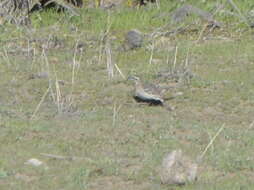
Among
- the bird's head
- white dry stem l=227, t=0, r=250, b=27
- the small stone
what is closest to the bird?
the bird's head

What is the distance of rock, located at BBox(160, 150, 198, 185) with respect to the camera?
17.7 feet

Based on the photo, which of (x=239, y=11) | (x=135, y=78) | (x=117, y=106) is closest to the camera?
(x=117, y=106)

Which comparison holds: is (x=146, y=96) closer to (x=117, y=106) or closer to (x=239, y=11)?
(x=117, y=106)

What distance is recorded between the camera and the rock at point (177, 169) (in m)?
5.38

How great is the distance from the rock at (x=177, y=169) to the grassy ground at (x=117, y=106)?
0.06m

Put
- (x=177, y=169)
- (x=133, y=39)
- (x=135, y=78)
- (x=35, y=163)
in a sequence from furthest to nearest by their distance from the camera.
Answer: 1. (x=133, y=39)
2. (x=135, y=78)
3. (x=35, y=163)
4. (x=177, y=169)

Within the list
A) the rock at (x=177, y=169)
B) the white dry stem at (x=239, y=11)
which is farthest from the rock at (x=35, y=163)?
the white dry stem at (x=239, y=11)

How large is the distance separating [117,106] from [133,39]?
2.87 metres

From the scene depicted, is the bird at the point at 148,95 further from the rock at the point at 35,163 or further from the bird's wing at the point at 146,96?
the rock at the point at 35,163

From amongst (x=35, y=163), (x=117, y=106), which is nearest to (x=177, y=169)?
(x=35, y=163)

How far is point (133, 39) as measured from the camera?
1048cm

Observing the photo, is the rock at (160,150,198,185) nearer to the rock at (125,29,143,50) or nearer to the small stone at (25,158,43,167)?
the small stone at (25,158,43,167)

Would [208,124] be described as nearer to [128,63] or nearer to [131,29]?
[128,63]

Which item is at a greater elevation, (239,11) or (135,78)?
(239,11)
